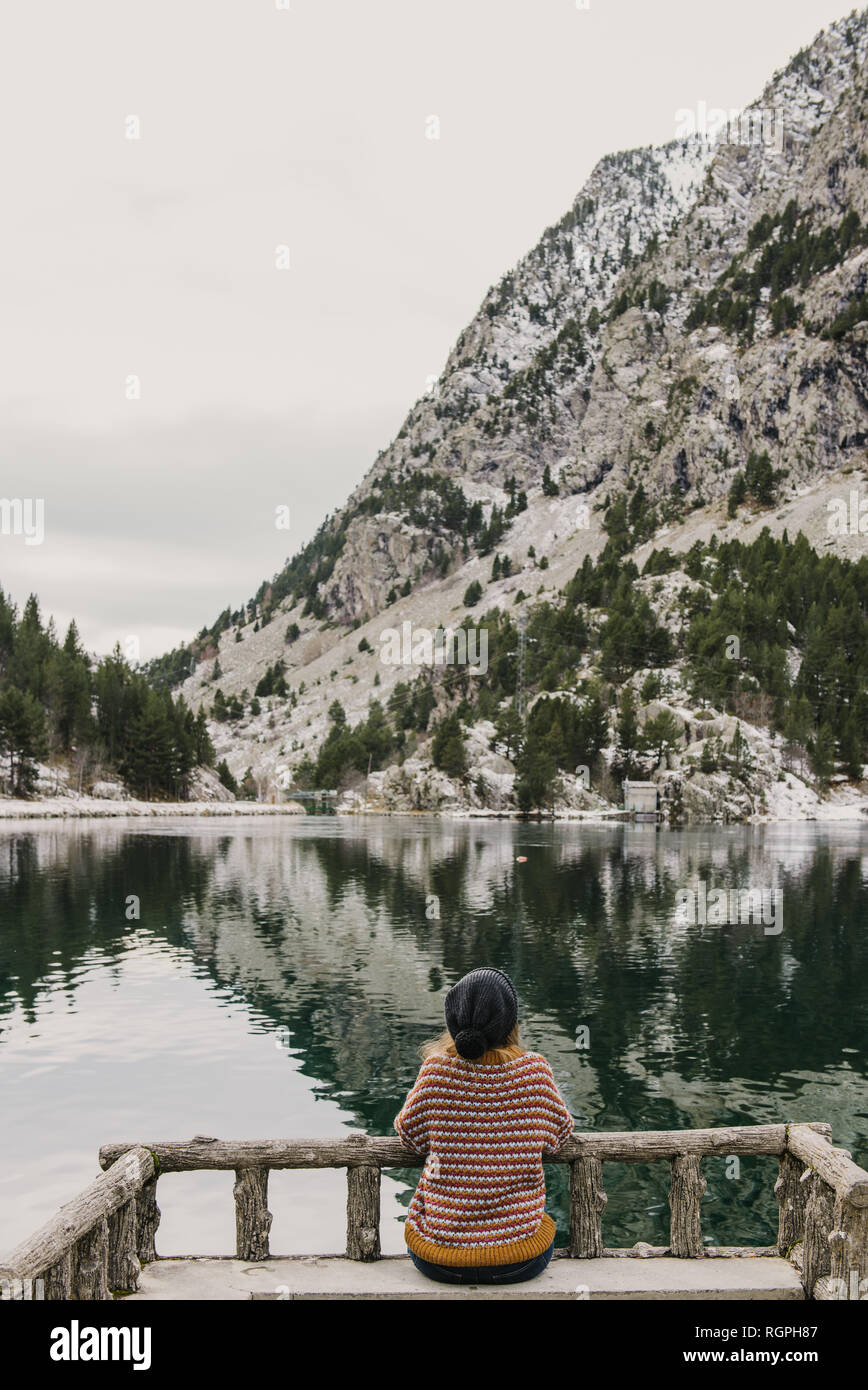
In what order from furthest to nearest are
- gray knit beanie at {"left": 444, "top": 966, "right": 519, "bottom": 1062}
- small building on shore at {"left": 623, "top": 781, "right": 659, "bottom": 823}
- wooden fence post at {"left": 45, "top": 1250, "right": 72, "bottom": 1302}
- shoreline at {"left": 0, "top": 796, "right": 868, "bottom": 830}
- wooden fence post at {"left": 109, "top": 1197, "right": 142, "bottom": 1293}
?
small building on shore at {"left": 623, "top": 781, "right": 659, "bottom": 823}
shoreline at {"left": 0, "top": 796, "right": 868, "bottom": 830}
wooden fence post at {"left": 109, "top": 1197, "right": 142, "bottom": 1293}
gray knit beanie at {"left": 444, "top": 966, "right": 519, "bottom": 1062}
wooden fence post at {"left": 45, "top": 1250, "right": 72, "bottom": 1302}

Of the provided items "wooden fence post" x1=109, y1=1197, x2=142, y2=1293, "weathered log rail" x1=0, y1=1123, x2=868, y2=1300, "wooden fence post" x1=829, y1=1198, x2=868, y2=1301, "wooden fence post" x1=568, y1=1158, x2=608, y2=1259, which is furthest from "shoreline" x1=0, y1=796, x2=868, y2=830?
"wooden fence post" x1=829, y1=1198, x2=868, y2=1301

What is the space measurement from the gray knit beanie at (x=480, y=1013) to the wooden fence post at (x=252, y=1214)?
2772 millimetres

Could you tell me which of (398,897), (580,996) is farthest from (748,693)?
(580,996)

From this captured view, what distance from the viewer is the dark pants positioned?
8.34m

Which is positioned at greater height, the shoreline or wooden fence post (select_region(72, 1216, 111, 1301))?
wooden fence post (select_region(72, 1216, 111, 1301))

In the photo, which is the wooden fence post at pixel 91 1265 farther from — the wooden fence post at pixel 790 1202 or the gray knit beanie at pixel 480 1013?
the wooden fence post at pixel 790 1202

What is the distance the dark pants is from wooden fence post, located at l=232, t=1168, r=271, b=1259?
1.65 meters

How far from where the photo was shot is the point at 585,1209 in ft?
31.1

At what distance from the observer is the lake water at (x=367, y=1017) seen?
64.6ft

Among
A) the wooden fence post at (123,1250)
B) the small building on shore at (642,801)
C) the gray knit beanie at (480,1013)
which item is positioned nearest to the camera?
the gray knit beanie at (480,1013)

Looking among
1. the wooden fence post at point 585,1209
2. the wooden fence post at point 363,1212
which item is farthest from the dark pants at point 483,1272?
the wooden fence post at point 585,1209

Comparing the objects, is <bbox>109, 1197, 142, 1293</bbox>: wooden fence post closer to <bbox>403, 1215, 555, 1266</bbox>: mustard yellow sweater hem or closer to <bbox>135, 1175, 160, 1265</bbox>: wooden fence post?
<bbox>135, 1175, 160, 1265</bbox>: wooden fence post

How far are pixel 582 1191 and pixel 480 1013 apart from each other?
8.77ft

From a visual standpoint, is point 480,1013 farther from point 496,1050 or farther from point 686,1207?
point 686,1207
